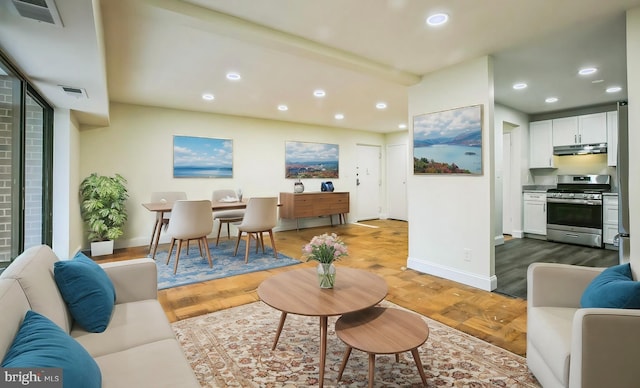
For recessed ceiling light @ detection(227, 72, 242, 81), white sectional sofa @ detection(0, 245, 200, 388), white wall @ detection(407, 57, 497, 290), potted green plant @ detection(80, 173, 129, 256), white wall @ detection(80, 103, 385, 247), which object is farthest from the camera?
white wall @ detection(80, 103, 385, 247)

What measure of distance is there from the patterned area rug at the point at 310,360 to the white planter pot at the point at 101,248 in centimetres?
298

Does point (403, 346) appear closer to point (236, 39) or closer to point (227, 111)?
point (236, 39)

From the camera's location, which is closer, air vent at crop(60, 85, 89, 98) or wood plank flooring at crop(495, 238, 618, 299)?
air vent at crop(60, 85, 89, 98)

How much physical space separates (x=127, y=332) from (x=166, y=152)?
14.8 ft

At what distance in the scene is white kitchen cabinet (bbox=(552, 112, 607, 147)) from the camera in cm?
523

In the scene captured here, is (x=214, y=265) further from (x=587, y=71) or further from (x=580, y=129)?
(x=580, y=129)

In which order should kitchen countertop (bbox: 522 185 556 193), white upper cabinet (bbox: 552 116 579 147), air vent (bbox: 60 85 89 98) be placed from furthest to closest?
kitchen countertop (bbox: 522 185 556 193) < white upper cabinet (bbox: 552 116 579 147) < air vent (bbox: 60 85 89 98)

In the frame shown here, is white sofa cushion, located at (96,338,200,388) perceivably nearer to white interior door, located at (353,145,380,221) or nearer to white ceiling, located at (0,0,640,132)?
white ceiling, located at (0,0,640,132)

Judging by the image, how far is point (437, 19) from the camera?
8.02ft

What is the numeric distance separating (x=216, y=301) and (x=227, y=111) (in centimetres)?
382

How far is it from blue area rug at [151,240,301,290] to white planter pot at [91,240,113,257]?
70 cm

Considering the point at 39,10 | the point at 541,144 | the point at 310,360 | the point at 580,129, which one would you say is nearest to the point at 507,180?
the point at 541,144

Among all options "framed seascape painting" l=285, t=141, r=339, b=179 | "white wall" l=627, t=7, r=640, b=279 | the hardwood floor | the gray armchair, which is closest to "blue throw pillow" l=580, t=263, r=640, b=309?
the gray armchair

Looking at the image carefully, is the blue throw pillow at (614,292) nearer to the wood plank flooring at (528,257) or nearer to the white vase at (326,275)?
the white vase at (326,275)
